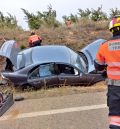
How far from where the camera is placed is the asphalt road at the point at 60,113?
7.80m

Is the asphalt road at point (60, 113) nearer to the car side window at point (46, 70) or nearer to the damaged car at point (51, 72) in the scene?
the damaged car at point (51, 72)

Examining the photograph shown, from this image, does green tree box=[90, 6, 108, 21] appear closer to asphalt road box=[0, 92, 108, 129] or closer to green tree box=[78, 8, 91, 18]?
green tree box=[78, 8, 91, 18]

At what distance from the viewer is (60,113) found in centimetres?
856

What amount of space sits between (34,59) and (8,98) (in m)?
2.87

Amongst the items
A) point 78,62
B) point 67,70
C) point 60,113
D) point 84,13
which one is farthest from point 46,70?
point 84,13

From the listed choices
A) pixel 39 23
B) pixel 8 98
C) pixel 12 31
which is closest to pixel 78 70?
pixel 8 98

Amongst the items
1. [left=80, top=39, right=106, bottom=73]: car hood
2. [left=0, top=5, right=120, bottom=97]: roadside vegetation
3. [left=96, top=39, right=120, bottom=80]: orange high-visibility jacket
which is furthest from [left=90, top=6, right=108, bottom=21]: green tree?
[left=96, top=39, right=120, bottom=80]: orange high-visibility jacket

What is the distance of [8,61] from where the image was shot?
1219 cm

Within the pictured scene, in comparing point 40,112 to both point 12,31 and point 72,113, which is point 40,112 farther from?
point 12,31

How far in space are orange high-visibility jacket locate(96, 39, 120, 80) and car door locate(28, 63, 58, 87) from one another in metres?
6.20

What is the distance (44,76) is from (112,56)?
21.0 feet

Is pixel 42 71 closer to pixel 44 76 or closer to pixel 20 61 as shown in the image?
pixel 44 76

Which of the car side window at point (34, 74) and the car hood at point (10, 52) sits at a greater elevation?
the car hood at point (10, 52)

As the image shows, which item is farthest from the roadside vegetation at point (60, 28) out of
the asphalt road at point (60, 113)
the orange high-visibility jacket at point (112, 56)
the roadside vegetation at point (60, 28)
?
the orange high-visibility jacket at point (112, 56)
